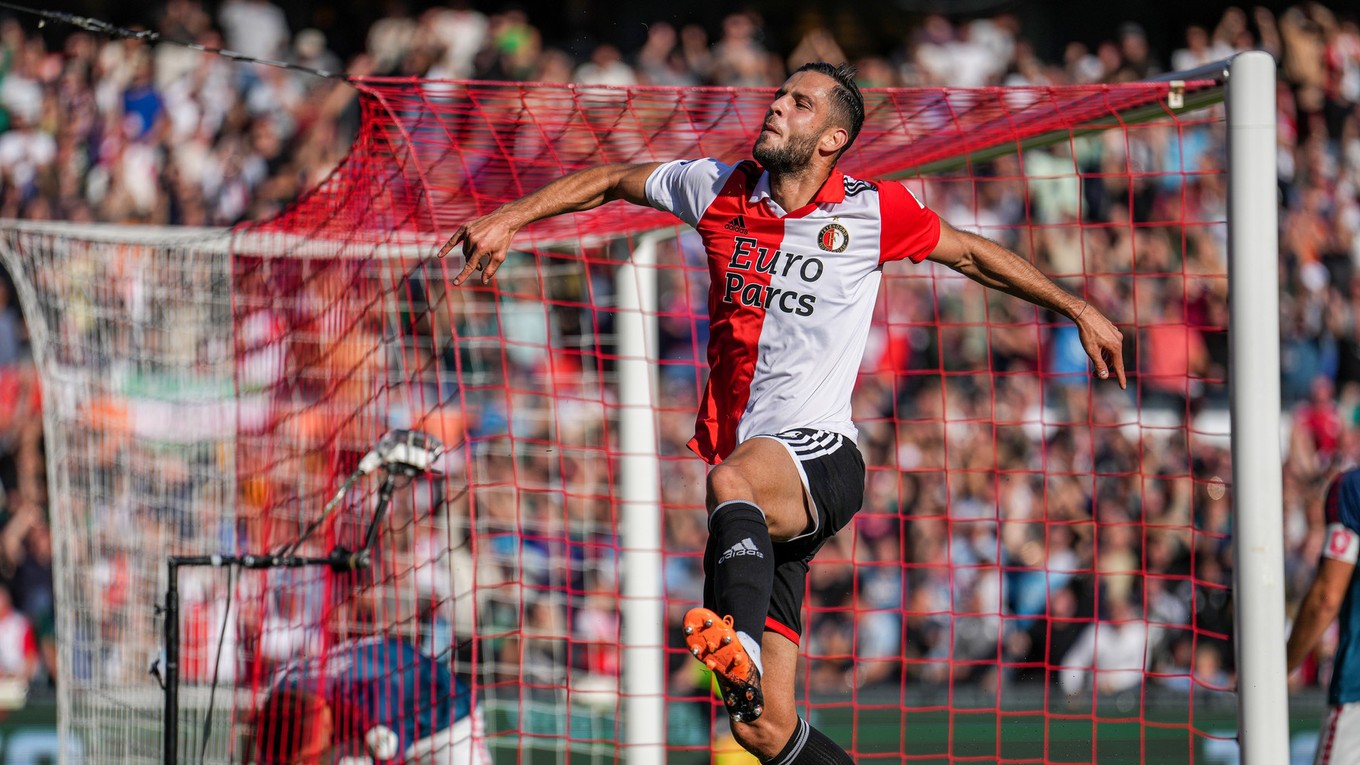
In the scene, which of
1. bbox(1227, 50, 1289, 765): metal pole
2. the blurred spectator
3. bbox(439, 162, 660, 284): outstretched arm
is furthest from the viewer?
the blurred spectator

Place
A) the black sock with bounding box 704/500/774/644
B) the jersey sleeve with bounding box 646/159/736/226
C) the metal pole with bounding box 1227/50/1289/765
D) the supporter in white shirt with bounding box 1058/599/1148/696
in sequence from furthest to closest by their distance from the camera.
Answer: the supporter in white shirt with bounding box 1058/599/1148/696 → the metal pole with bounding box 1227/50/1289/765 → the jersey sleeve with bounding box 646/159/736/226 → the black sock with bounding box 704/500/774/644

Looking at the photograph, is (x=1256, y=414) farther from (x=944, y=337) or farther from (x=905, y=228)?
(x=944, y=337)

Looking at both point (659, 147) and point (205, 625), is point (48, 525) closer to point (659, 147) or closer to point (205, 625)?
point (205, 625)

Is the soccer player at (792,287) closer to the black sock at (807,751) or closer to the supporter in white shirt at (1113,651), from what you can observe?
the black sock at (807,751)

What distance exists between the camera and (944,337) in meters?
12.4

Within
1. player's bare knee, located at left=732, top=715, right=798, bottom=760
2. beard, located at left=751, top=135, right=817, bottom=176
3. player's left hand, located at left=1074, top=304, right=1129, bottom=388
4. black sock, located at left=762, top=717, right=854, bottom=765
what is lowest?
black sock, located at left=762, top=717, right=854, bottom=765

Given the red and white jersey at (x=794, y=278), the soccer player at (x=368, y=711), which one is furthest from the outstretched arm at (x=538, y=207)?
the soccer player at (x=368, y=711)

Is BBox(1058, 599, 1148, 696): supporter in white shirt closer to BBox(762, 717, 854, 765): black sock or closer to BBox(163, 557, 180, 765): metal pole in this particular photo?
BBox(762, 717, 854, 765): black sock

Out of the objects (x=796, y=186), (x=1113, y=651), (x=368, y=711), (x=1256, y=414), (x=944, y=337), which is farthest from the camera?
(x=944, y=337)

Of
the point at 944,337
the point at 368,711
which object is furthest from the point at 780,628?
the point at 944,337

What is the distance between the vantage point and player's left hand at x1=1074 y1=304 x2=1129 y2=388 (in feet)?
14.4

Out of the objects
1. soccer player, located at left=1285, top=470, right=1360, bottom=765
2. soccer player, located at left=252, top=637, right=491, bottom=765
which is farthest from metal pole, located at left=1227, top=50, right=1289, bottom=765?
soccer player, located at left=252, top=637, right=491, bottom=765

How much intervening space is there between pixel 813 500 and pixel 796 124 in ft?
3.47

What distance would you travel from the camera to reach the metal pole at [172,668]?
515 centimetres
